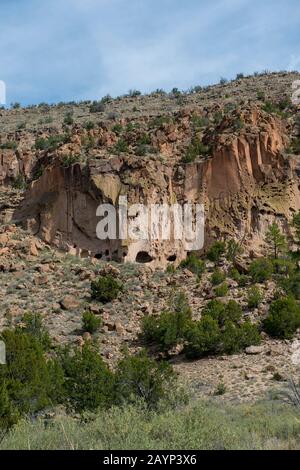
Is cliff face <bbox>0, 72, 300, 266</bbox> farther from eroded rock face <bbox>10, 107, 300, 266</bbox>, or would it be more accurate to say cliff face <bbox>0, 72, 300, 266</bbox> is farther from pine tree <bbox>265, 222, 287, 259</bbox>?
pine tree <bbox>265, 222, 287, 259</bbox>

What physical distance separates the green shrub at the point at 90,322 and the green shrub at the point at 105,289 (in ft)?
7.89

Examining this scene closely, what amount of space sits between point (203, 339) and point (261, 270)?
6.22 metres

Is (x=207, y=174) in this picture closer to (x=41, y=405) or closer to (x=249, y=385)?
(x=249, y=385)

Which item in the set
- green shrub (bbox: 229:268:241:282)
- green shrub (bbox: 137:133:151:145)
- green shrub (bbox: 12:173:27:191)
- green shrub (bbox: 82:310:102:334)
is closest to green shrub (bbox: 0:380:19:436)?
green shrub (bbox: 82:310:102:334)

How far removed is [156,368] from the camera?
16859mm

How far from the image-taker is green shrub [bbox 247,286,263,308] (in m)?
22.4

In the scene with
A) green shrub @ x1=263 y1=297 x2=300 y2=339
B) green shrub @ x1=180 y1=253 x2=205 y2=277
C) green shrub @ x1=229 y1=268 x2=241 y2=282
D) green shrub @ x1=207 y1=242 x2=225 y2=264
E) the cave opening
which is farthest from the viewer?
the cave opening

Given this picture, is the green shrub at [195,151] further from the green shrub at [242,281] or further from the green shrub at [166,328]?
the green shrub at [166,328]

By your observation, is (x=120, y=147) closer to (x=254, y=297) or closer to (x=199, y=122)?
(x=199, y=122)

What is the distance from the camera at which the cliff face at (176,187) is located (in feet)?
96.9

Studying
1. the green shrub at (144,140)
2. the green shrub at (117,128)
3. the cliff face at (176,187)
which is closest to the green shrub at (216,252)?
the cliff face at (176,187)

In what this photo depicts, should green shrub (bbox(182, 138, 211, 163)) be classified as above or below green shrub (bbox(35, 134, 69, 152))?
below

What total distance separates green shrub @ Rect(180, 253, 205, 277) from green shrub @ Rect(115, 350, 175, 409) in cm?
1040

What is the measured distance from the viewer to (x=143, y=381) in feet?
51.5
